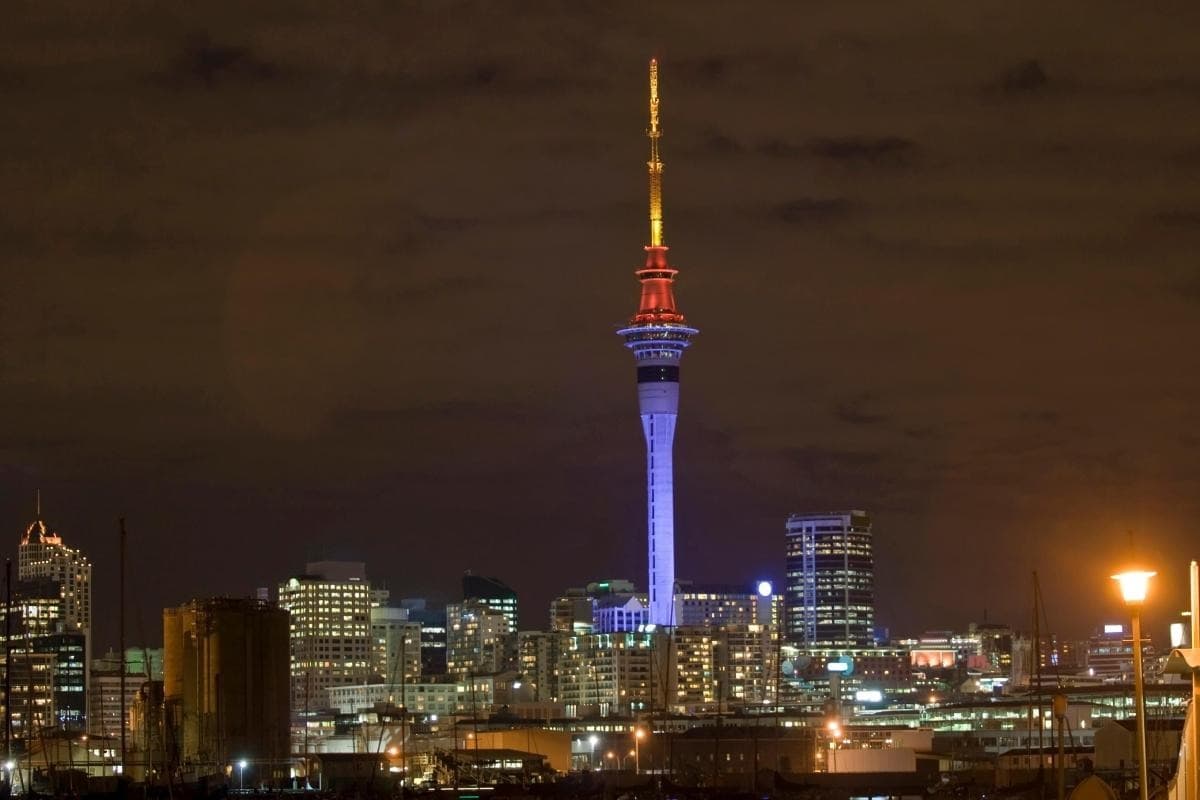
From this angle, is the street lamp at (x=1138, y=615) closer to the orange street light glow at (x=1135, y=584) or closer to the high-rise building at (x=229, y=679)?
the orange street light glow at (x=1135, y=584)

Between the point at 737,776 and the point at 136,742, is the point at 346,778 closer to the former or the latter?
the point at 737,776

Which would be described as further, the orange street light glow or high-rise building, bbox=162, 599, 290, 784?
high-rise building, bbox=162, 599, 290, 784

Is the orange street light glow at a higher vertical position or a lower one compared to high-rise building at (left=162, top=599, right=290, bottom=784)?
higher

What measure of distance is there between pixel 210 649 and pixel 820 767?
4285cm

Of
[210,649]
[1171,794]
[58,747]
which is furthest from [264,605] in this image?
[1171,794]

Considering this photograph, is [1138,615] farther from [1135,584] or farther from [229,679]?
[229,679]

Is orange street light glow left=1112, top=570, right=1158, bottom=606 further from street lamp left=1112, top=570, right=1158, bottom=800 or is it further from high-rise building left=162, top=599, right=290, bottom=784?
high-rise building left=162, top=599, right=290, bottom=784

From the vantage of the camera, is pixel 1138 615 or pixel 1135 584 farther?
pixel 1138 615

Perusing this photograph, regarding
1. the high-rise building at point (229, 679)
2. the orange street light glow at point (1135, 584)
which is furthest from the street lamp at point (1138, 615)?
the high-rise building at point (229, 679)

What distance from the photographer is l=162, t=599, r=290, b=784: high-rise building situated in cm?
15175

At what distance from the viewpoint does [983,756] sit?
15562cm

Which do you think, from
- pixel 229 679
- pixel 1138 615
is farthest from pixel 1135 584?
pixel 229 679

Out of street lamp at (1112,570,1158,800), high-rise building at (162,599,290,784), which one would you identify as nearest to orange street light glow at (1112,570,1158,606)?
street lamp at (1112,570,1158,800)

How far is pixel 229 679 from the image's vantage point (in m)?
155
